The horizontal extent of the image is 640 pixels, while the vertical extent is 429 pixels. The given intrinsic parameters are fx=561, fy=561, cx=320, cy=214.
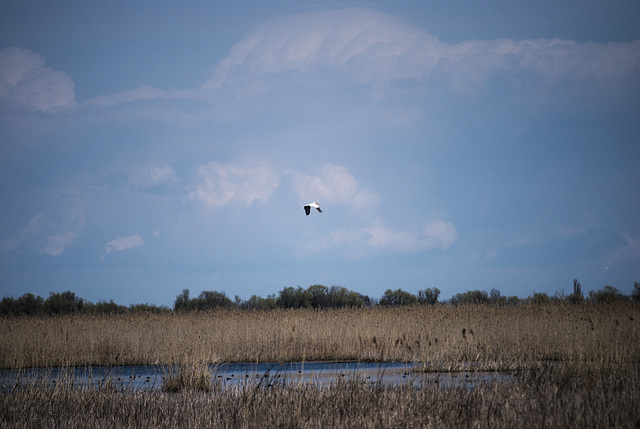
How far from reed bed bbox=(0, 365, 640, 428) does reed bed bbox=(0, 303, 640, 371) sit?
6.33 meters

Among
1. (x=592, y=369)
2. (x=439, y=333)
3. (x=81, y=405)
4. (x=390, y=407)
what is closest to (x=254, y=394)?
(x=390, y=407)

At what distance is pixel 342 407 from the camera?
7.83 m

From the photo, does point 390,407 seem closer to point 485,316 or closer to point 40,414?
point 40,414

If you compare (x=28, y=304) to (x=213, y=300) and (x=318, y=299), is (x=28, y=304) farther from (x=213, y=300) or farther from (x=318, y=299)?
(x=318, y=299)

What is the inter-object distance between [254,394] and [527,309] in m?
16.3

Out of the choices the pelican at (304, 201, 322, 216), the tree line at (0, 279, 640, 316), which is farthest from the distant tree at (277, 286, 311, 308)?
the pelican at (304, 201, 322, 216)

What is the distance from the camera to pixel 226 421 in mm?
7156

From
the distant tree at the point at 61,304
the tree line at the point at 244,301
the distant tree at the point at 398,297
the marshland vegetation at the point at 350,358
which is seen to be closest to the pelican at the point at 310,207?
the marshland vegetation at the point at 350,358

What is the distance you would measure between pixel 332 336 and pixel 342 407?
11.2m


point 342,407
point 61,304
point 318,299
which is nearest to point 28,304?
point 61,304

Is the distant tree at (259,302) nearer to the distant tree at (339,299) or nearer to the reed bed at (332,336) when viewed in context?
the distant tree at (339,299)

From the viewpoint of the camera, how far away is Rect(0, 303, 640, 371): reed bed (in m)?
16.1

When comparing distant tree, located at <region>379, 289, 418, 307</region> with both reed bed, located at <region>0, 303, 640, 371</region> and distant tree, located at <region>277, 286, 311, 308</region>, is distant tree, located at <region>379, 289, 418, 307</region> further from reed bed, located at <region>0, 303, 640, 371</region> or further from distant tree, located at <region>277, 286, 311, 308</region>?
reed bed, located at <region>0, 303, 640, 371</region>

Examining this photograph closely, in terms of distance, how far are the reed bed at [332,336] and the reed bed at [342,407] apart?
6.33 metres
